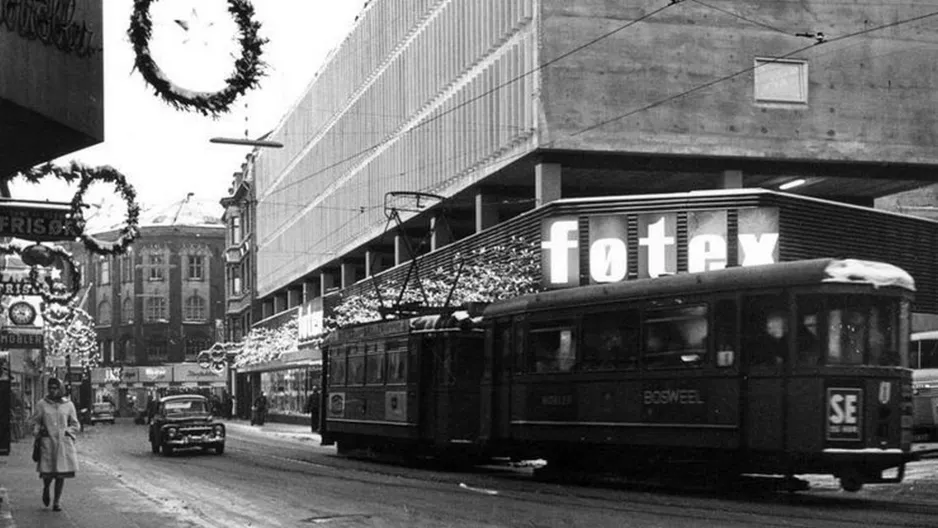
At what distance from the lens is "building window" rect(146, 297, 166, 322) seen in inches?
4830

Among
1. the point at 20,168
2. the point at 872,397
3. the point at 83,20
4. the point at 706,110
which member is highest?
the point at 706,110

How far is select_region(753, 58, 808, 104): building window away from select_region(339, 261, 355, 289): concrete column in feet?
92.3

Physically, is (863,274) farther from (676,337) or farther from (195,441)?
(195,441)

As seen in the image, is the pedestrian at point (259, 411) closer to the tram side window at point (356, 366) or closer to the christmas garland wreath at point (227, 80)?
the tram side window at point (356, 366)

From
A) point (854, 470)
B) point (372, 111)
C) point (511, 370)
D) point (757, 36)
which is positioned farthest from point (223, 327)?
point (854, 470)

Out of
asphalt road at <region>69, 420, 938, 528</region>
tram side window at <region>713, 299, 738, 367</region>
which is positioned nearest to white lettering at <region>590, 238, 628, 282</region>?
asphalt road at <region>69, 420, 938, 528</region>

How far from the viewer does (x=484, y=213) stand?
44594 millimetres

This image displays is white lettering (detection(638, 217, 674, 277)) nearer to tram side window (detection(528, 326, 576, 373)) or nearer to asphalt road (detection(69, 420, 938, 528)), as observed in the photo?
asphalt road (detection(69, 420, 938, 528))

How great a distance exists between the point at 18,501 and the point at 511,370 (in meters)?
8.14

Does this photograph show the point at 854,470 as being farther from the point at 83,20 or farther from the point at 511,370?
the point at 83,20

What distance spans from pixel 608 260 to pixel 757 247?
391cm

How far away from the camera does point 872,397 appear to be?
18.0 meters

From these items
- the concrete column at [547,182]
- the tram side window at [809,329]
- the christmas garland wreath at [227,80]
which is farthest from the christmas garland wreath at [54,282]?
the concrete column at [547,182]

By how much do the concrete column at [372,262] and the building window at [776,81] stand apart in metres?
21.9
